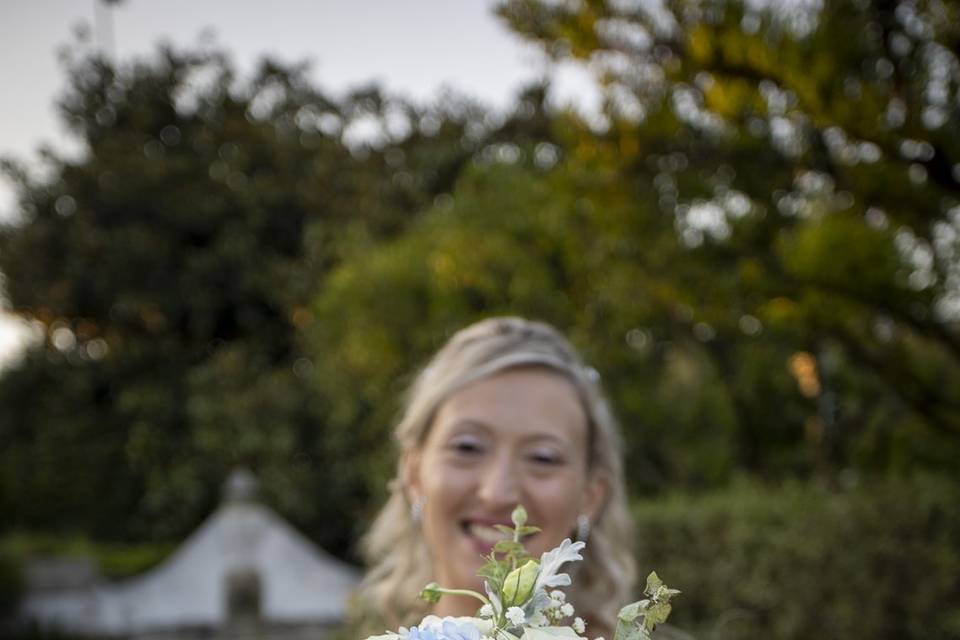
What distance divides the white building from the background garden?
74 cm

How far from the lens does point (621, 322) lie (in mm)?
9836

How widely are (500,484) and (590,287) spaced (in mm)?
8084

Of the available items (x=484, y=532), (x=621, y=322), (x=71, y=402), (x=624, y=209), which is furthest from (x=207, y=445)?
(x=484, y=532)

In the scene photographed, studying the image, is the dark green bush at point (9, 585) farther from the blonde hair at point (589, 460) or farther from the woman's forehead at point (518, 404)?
the woman's forehead at point (518, 404)

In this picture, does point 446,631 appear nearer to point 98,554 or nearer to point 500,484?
point 500,484

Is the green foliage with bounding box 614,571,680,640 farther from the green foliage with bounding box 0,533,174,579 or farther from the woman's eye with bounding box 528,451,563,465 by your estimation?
the green foliage with bounding box 0,533,174,579

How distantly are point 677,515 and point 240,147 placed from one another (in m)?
13.1

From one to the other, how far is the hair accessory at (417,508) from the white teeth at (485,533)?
0.69ft

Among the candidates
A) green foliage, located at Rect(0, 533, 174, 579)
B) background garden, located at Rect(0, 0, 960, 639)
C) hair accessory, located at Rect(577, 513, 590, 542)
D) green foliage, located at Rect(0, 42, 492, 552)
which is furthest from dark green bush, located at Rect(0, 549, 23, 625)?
hair accessory, located at Rect(577, 513, 590, 542)

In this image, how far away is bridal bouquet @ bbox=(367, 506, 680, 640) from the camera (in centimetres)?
99

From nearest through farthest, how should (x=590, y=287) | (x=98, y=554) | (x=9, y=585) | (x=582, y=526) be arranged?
(x=582, y=526)
(x=590, y=287)
(x=9, y=585)
(x=98, y=554)

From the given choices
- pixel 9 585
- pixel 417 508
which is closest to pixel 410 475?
pixel 417 508

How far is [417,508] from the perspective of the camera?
7.89ft

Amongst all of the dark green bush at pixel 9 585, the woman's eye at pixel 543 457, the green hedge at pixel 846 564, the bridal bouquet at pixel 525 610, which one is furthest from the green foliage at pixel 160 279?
the bridal bouquet at pixel 525 610
